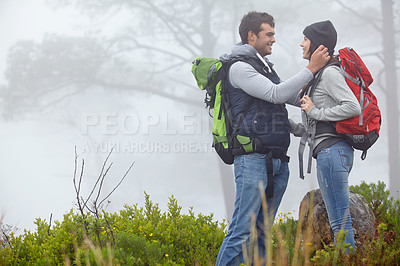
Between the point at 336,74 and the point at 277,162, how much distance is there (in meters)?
0.85

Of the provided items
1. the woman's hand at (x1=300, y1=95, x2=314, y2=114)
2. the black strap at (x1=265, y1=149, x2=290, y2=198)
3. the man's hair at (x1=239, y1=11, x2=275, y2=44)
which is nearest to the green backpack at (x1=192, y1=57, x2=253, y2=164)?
the black strap at (x1=265, y1=149, x2=290, y2=198)

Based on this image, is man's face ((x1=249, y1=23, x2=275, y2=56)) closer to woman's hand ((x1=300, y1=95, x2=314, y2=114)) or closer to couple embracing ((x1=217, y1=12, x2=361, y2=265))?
couple embracing ((x1=217, y1=12, x2=361, y2=265))

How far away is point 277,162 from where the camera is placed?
3580mm

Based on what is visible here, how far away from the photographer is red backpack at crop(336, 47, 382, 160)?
11.8 feet

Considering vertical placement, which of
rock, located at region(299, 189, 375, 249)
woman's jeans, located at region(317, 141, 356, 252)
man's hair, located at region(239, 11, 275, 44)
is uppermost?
man's hair, located at region(239, 11, 275, 44)

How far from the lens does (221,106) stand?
368 centimetres

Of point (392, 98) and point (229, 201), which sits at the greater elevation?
point (392, 98)

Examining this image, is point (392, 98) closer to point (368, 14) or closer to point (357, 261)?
point (368, 14)

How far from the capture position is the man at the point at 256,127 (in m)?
3.46

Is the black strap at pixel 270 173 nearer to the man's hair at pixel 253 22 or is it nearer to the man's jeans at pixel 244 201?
the man's jeans at pixel 244 201

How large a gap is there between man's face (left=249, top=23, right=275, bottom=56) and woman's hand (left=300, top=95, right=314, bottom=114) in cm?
49

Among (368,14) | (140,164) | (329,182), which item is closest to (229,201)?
(368,14)

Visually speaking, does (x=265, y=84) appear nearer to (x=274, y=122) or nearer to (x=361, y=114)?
(x=274, y=122)

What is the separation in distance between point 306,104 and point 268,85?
451mm
